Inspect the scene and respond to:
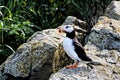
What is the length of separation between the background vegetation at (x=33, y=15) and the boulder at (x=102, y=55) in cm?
220

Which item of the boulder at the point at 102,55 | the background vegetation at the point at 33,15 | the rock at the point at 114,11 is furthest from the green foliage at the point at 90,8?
the boulder at the point at 102,55

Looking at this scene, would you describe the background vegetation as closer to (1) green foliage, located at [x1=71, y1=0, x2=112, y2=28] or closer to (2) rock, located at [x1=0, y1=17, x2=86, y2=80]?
(1) green foliage, located at [x1=71, y1=0, x2=112, y2=28]

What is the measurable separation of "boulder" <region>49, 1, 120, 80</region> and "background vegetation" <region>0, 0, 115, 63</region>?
2.20 meters

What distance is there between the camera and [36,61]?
7012 millimetres

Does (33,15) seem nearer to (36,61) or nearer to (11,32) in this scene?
(11,32)

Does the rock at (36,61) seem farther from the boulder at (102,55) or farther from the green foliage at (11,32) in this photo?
the green foliage at (11,32)

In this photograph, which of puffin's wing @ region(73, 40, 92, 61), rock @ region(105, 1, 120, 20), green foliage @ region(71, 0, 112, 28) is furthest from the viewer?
green foliage @ region(71, 0, 112, 28)

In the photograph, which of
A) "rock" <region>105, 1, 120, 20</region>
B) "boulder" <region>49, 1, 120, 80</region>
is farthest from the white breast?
"rock" <region>105, 1, 120, 20</region>

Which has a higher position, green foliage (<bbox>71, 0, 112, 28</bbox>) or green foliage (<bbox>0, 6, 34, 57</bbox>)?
green foliage (<bbox>71, 0, 112, 28</bbox>)

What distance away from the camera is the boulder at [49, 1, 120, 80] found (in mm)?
5828

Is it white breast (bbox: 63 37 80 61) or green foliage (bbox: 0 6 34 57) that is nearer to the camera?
white breast (bbox: 63 37 80 61)

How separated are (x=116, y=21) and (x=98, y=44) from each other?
1094 millimetres

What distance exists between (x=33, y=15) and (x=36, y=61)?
3619 millimetres

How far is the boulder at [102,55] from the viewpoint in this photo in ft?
19.1
